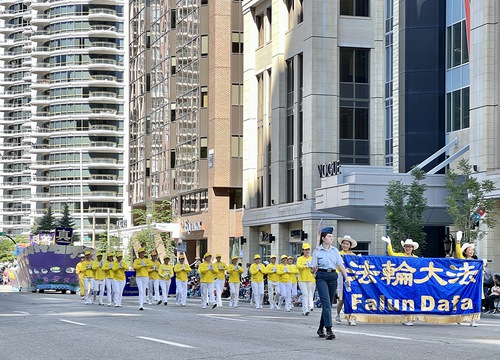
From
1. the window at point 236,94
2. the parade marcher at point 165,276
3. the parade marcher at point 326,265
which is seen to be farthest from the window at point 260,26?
the parade marcher at point 326,265

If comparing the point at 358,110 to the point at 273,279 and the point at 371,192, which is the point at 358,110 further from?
the point at 273,279

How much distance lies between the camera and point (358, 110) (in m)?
62.4

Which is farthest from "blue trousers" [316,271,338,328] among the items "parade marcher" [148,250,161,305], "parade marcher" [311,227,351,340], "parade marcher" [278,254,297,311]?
"parade marcher" [148,250,161,305]

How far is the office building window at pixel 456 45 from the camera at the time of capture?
48.2m

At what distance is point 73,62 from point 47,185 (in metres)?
18.5

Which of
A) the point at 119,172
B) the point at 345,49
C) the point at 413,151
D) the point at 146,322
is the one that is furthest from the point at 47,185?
the point at 146,322

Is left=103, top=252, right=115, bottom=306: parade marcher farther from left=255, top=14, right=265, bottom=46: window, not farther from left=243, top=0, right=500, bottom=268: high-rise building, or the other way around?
left=255, top=14, right=265, bottom=46: window

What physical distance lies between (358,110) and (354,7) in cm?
581

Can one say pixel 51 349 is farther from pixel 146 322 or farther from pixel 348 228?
pixel 348 228

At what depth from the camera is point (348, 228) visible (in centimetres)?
6119

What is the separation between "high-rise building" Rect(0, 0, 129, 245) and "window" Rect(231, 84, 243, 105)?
233 feet

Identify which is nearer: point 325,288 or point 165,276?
point 325,288

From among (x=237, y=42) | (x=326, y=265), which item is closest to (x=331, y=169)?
(x=326, y=265)

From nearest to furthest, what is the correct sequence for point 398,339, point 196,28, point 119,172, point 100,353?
point 100,353 < point 398,339 < point 196,28 < point 119,172
